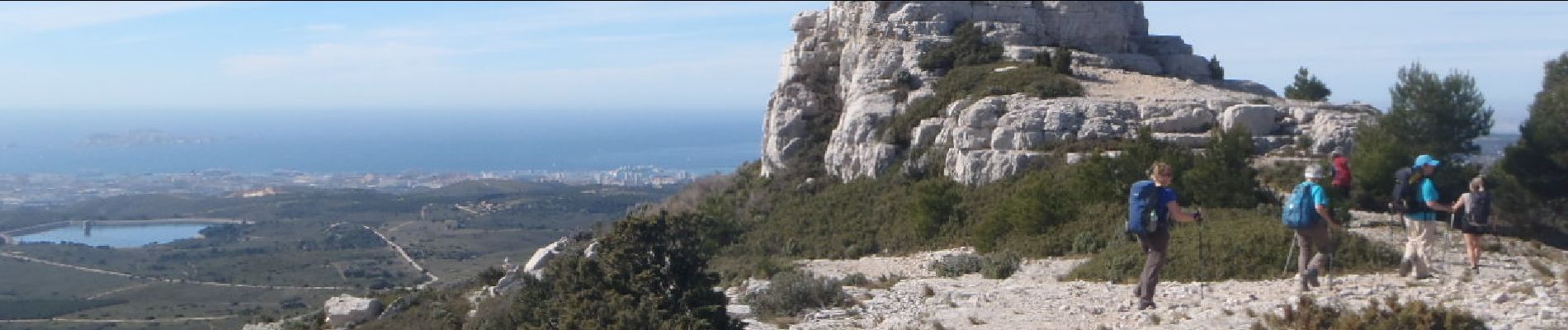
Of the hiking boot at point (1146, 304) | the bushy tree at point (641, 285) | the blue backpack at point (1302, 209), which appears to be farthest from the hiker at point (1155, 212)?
the bushy tree at point (641, 285)

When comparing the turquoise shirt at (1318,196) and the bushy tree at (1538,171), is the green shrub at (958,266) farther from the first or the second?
the bushy tree at (1538,171)

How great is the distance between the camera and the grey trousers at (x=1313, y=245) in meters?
10.2

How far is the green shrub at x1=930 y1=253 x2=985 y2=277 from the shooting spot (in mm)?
17750

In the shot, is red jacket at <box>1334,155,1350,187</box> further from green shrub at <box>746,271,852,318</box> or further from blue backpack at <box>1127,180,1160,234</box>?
green shrub at <box>746,271,852,318</box>

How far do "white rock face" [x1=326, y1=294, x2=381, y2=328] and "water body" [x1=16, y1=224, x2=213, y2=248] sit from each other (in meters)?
47.5

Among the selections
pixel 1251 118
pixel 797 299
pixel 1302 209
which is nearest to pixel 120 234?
pixel 1251 118

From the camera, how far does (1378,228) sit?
1638cm

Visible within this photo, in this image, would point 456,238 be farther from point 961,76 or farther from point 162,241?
point 961,76

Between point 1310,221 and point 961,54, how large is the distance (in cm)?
2243

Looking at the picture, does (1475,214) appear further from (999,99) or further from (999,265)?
(999,99)

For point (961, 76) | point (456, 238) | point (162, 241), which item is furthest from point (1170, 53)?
point (162, 241)

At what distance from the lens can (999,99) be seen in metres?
26.5

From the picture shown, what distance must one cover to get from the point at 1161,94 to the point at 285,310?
91.3ft

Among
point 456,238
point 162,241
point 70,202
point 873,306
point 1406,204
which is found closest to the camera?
point 1406,204
